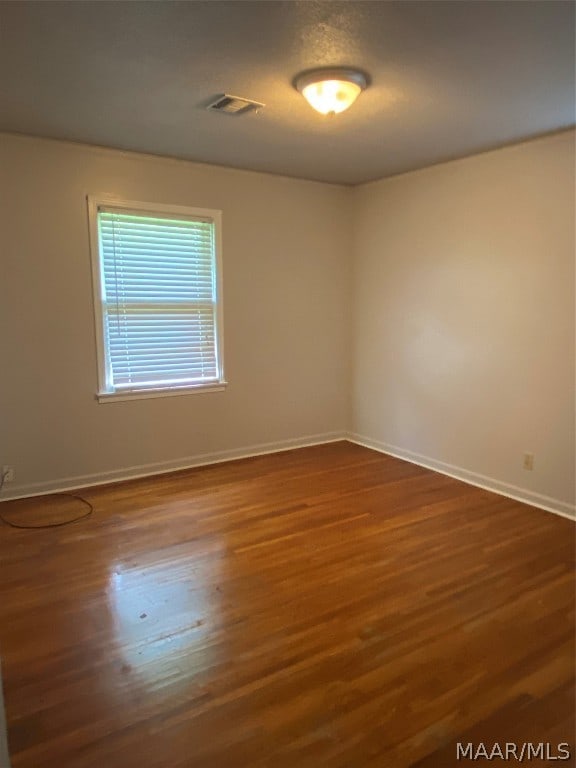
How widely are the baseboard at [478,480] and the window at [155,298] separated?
1663 mm

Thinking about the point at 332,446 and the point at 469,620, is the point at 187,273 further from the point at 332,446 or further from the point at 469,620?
the point at 469,620

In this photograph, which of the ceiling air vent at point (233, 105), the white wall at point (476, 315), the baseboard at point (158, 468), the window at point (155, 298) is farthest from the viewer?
the window at point (155, 298)

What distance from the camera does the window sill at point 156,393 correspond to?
4172mm

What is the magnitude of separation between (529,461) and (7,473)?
12.2ft

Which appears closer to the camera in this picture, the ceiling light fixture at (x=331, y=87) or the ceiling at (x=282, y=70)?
the ceiling at (x=282, y=70)

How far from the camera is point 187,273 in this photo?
4418 millimetres

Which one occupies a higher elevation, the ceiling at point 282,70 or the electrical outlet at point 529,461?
the ceiling at point 282,70

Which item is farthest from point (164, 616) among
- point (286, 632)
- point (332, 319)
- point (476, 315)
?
point (332, 319)

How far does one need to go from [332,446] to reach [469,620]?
9.58 feet

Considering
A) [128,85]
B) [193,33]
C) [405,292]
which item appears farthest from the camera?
[405,292]

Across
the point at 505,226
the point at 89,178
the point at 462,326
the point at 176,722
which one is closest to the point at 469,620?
the point at 176,722

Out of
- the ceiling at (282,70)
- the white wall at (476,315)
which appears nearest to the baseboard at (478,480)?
the white wall at (476,315)

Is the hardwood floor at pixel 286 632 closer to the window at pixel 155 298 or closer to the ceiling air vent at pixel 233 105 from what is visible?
the window at pixel 155 298

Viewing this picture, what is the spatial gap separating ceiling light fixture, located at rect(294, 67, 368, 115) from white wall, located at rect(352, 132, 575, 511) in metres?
1.65
